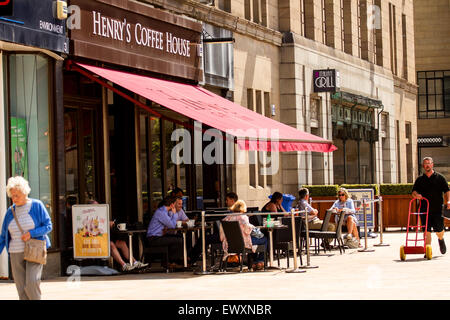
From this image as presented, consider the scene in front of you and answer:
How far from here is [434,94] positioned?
234 feet

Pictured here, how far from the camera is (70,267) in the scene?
1780cm

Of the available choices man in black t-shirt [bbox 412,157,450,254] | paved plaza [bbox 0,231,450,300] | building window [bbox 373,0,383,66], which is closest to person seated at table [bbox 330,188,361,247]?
man in black t-shirt [bbox 412,157,450,254]

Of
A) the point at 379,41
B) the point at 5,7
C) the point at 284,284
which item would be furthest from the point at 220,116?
the point at 379,41

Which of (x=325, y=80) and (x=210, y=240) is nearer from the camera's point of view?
(x=210, y=240)

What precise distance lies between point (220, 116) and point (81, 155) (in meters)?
2.79

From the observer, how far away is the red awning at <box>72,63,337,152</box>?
18.0 meters

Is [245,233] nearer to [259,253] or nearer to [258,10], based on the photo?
[259,253]

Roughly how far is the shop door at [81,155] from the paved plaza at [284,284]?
2723 millimetres

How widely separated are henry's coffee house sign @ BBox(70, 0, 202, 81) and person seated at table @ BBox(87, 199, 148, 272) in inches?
119

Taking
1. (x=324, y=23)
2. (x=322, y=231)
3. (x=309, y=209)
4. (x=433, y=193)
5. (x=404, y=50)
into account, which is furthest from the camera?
(x=404, y=50)

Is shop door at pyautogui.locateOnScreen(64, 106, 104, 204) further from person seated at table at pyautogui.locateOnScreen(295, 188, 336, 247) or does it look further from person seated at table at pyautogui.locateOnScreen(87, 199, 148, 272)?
person seated at table at pyautogui.locateOnScreen(295, 188, 336, 247)

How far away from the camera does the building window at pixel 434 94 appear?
71.2m

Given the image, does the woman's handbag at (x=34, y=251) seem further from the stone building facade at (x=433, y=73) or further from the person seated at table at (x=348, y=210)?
the stone building facade at (x=433, y=73)
